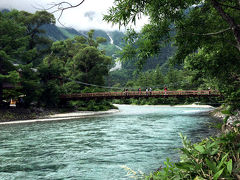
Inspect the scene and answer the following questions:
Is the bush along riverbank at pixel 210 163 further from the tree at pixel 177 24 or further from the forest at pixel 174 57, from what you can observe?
the tree at pixel 177 24

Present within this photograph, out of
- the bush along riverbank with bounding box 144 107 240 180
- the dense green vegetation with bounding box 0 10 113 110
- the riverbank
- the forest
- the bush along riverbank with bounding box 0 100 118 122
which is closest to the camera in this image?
the bush along riverbank with bounding box 144 107 240 180

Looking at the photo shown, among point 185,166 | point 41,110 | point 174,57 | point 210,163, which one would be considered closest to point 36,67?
point 41,110

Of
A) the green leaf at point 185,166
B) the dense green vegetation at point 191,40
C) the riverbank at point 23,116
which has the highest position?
the dense green vegetation at point 191,40

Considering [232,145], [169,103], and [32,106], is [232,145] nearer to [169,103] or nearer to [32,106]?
[32,106]

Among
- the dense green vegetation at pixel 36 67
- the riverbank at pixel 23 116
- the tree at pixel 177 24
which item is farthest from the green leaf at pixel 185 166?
the dense green vegetation at pixel 36 67

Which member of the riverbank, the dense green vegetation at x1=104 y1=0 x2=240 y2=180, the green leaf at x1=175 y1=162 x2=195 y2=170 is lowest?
the riverbank

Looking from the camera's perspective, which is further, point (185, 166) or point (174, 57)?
point (174, 57)

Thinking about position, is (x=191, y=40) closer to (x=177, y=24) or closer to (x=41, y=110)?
(x=177, y=24)

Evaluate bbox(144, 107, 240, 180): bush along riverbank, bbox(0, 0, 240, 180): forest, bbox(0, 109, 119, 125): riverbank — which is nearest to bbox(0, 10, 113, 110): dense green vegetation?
bbox(0, 0, 240, 180): forest

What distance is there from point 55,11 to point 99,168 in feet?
17.8

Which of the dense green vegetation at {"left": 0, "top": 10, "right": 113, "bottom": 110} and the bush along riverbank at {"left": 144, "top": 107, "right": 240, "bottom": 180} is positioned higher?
the dense green vegetation at {"left": 0, "top": 10, "right": 113, "bottom": 110}

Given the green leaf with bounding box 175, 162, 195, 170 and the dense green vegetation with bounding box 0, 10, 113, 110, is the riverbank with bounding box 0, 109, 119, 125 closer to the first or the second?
the dense green vegetation with bounding box 0, 10, 113, 110

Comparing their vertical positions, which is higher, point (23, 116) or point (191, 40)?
point (191, 40)

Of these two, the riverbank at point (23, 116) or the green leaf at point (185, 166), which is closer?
the green leaf at point (185, 166)
